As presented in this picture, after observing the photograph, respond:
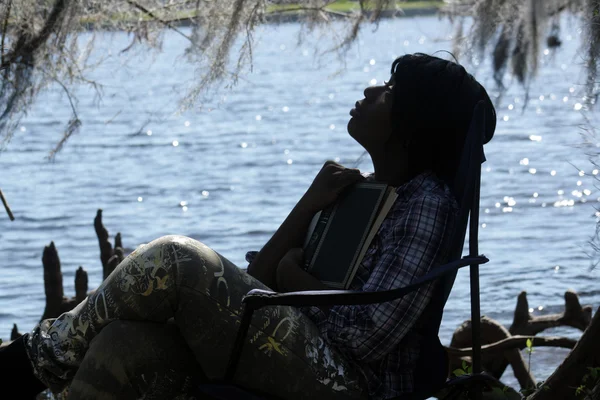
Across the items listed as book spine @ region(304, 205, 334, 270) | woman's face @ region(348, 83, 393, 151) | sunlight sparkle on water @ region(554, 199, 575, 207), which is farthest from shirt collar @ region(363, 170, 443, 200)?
sunlight sparkle on water @ region(554, 199, 575, 207)

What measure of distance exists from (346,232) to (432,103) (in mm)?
435

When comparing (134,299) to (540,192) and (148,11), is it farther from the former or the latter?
(540,192)

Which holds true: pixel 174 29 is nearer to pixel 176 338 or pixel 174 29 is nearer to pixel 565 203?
pixel 176 338

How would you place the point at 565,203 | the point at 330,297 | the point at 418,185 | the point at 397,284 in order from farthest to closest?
the point at 565,203, the point at 418,185, the point at 397,284, the point at 330,297

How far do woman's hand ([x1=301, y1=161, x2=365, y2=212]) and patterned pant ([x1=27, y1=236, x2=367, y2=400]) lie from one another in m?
0.46

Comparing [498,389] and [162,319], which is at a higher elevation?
[162,319]

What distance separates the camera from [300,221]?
2.90 metres

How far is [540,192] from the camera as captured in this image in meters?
12.7

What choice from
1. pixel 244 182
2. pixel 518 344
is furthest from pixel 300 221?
pixel 244 182

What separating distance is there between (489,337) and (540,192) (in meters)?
7.90

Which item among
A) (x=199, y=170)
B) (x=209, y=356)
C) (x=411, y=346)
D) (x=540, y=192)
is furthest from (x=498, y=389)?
(x=199, y=170)

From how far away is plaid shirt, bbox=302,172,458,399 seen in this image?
8.15 ft

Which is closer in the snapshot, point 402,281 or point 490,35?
point 402,281

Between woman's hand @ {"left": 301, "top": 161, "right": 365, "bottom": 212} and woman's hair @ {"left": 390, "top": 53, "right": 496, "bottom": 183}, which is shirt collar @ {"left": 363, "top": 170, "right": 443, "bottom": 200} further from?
woman's hand @ {"left": 301, "top": 161, "right": 365, "bottom": 212}
